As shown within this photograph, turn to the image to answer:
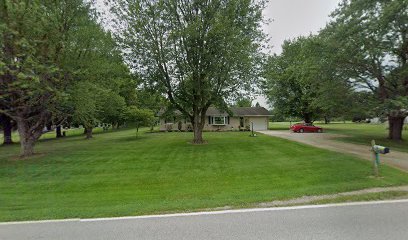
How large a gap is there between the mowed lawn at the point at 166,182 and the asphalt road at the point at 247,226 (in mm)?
580

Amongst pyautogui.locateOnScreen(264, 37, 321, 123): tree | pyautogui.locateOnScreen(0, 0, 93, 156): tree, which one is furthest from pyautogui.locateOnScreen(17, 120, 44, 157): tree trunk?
pyautogui.locateOnScreen(264, 37, 321, 123): tree

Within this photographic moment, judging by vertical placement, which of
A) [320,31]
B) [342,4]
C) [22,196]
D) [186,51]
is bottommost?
[22,196]

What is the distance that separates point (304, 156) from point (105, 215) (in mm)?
10116

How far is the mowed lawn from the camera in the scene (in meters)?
6.14

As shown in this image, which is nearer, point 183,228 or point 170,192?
point 183,228

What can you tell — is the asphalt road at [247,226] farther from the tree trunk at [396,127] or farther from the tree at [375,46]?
the tree trunk at [396,127]

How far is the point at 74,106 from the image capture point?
16.5m

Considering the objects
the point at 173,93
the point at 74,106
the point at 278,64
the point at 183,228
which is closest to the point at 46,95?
the point at 74,106

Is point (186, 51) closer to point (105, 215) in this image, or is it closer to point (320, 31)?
point (320, 31)

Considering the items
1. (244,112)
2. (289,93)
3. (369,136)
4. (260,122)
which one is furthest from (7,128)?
(369,136)

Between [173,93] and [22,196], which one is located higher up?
[173,93]

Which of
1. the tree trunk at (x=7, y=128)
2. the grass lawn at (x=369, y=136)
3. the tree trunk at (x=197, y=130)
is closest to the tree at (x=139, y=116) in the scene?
the tree trunk at (x=197, y=130)

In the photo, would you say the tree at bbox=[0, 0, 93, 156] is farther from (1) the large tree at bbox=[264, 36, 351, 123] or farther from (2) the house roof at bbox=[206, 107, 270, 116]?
(2) the house roof at bbox=[206, 107, 270, 116]

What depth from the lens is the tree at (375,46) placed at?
16875mm
